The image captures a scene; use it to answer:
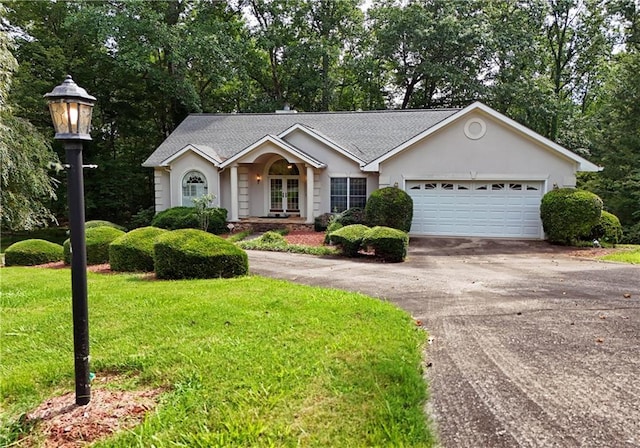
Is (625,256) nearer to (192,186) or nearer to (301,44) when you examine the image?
(192,186)

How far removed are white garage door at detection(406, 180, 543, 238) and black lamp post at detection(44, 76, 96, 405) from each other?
1395cm

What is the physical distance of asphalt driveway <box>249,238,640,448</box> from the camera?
307 cm

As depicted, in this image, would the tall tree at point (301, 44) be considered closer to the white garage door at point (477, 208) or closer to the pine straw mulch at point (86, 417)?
the white garage door at point (477, 208)

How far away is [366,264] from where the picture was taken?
35.1ft

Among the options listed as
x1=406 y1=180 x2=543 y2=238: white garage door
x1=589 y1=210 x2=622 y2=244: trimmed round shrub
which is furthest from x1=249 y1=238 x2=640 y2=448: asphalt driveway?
x1=406 y1=180 x2=543 y2=238: white garage door

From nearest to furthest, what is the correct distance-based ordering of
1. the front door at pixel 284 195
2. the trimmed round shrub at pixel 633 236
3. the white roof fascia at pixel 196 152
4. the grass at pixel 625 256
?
the grass at pixel 625 256 < the trimmed round shrub at pixel 633 236 < the white roof fascia at pixel 196 152 < the front door at pixel 284 195

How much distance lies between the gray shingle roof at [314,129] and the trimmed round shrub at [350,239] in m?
6.84

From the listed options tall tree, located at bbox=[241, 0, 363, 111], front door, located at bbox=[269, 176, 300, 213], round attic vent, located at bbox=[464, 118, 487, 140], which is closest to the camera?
round attic vent, located at bbox=[464, 118, 487, 140]

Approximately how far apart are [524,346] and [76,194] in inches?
180

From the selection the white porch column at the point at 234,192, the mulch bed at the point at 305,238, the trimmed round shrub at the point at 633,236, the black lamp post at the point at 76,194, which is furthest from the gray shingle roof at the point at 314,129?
the black lamp post at the point at 76,194

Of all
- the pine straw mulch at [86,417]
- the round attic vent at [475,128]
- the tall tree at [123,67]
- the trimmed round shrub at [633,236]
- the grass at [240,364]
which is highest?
the tall tree at [123,67]

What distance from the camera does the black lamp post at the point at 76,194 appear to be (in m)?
3.36

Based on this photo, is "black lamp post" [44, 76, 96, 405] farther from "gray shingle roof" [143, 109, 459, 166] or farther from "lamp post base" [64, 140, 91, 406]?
"gray shingle roof" [143, 109, 459, 166]

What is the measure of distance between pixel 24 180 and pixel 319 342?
1367 cm
